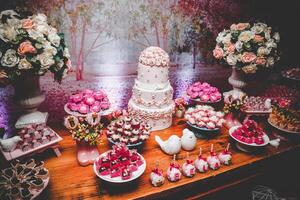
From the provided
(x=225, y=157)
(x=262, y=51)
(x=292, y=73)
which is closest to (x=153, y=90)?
(x=225, y=157)

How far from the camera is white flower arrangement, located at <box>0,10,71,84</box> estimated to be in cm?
209

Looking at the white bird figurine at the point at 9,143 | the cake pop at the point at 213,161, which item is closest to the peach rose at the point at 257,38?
the cake pop at the point at 213,161

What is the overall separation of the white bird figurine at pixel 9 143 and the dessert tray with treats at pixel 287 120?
256 centimetres

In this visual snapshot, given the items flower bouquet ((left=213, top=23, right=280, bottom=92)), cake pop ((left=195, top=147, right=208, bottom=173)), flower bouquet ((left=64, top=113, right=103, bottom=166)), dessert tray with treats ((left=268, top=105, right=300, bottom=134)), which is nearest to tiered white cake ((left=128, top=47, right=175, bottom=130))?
flower bouquet ((left=64, top=113, right=103, bottom=166))

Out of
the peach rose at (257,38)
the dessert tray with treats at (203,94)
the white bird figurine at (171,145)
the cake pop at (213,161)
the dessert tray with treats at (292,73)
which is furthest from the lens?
the dessert tray with treats at (292,73)

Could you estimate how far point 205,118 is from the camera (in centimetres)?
280

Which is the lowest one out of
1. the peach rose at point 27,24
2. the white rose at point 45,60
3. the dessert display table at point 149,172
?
the dessert display table at point 149,172

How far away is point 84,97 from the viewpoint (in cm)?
273

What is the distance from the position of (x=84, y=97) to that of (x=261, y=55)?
196cm

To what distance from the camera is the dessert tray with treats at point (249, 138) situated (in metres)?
2.61

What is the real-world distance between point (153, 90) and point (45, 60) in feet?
3.55

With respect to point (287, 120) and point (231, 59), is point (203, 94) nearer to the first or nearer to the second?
point (231, 59)

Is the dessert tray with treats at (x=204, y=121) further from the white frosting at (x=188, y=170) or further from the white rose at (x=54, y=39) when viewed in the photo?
the white rose at (x=54, y=39)

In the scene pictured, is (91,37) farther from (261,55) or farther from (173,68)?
(261,55)
